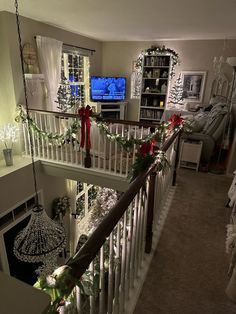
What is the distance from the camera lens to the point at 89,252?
2.83ft

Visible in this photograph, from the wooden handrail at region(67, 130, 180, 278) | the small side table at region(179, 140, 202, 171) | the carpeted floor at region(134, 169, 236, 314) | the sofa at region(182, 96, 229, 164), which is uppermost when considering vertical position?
the wooden handrail at region(67, 130, 180, 278)

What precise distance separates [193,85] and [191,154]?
2.81m

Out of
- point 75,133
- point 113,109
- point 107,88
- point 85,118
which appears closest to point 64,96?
point 107,88

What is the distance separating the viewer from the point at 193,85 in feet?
20.7

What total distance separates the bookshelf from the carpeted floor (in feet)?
13.6

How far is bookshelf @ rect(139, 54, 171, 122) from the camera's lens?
634cm

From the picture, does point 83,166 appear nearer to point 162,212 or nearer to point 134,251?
point 162,212

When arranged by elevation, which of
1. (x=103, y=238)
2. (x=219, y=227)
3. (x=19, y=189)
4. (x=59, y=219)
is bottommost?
(x=59, y=219)

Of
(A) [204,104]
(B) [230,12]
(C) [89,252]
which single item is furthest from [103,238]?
(A) [204,104]

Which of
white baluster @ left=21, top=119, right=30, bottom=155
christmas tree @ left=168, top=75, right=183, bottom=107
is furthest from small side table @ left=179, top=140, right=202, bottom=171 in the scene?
white baluster @ left=21, top=119, right=30, bottom=155

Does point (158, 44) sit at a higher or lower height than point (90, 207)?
higher

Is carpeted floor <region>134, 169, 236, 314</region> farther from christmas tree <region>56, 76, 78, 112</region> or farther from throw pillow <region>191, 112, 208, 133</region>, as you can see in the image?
christmas tree <region>56, 76, 78, 112</region>

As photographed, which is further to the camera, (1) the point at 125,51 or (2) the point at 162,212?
(1) the point at 125,51

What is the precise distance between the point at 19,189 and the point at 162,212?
2667 mm
